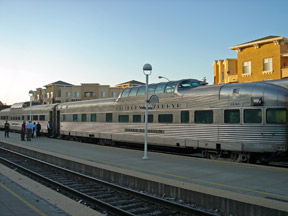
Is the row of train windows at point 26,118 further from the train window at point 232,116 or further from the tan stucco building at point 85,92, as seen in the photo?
the tan stucco building at point 85,92

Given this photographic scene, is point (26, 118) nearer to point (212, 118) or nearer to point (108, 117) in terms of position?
point (108, 117)

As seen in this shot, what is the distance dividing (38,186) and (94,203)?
5.41 ft

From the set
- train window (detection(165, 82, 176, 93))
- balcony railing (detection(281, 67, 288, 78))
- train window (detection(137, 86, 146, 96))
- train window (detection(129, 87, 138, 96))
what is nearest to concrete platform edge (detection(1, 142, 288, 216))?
train window (detection(165, 82, 176, 93))

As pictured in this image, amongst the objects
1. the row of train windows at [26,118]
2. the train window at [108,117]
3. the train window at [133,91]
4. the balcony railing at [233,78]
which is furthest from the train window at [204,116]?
the balcony railing at [233,78]

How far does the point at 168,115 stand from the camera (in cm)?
1574

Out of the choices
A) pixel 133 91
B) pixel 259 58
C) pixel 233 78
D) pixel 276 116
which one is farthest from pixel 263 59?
pixel 276 116

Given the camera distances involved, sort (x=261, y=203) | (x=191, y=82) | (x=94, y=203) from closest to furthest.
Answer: (x=261, y=203) → (x=94, y=203) → (x=191, y=82)

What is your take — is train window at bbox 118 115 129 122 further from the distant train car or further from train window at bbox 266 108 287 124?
the distant train car

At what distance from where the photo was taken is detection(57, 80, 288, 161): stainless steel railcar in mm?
11625

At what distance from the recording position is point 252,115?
39.6 feet

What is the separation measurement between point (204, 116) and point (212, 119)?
481 millimetres

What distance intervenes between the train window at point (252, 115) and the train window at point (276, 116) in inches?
11.7

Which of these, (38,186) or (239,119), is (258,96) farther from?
(38,186)

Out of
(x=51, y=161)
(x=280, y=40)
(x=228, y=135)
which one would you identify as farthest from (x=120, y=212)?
(x=280, y=40)
